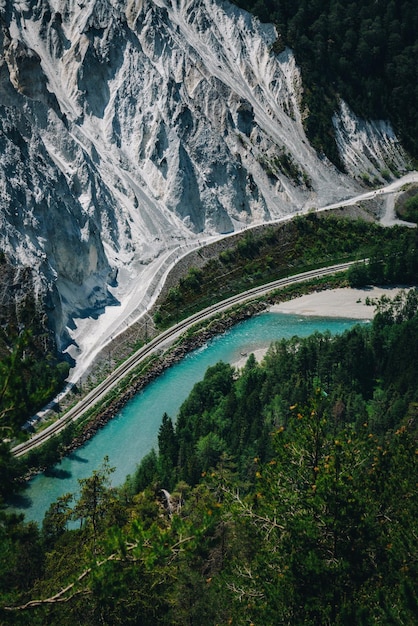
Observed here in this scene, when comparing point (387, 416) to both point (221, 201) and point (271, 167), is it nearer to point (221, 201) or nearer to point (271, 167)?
point (221, 201)

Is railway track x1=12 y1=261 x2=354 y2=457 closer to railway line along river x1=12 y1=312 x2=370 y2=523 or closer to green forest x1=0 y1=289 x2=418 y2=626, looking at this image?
railway line along river x1=12 y1=312 x2=370 y2=523

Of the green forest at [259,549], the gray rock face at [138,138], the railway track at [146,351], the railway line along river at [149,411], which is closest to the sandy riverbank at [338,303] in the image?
the railway line along river at [149,411]

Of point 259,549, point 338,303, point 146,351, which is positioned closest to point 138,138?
point 338,303

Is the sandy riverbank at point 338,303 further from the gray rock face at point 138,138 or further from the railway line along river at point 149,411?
the gray rock face at point 138,138

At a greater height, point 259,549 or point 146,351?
point 259,549

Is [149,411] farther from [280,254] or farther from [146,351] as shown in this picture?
[280,254]
